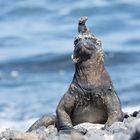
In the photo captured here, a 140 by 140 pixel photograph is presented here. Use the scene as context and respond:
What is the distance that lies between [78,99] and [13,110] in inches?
296

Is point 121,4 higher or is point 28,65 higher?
point 121,4

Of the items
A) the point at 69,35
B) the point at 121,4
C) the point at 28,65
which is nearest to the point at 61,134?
the point at 28,65

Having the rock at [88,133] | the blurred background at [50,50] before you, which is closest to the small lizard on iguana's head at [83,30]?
the rock at [88,133]

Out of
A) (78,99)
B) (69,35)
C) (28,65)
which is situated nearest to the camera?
(78,99)

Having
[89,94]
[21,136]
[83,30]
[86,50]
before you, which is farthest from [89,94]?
[21,136]

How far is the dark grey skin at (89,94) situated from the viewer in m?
9.18

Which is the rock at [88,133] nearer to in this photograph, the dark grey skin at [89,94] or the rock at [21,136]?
the rock at [21,136]

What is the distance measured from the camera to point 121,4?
95.9 feet

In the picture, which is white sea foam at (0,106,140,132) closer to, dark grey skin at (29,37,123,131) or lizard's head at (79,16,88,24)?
dark grey skin at (29,37,123,131)

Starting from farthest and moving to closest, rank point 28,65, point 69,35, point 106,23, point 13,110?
point 106,23 < point 69,35 < point 28,65 < point 13,110

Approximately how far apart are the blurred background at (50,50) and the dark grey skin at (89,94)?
532cm

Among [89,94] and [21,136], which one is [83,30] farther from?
[21,136]

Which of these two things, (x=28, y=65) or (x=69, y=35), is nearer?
(x=28, y=65)

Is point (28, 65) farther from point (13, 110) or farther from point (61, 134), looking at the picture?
point (61, 134)
